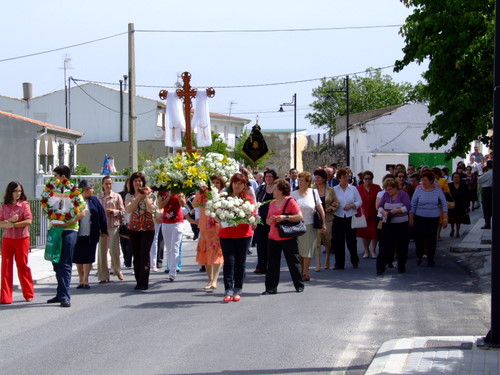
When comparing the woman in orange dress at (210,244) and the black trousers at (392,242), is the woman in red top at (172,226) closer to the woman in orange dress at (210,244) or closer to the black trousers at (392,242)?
the woman in orange dress at (210,244)

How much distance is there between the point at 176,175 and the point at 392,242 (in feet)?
14.4

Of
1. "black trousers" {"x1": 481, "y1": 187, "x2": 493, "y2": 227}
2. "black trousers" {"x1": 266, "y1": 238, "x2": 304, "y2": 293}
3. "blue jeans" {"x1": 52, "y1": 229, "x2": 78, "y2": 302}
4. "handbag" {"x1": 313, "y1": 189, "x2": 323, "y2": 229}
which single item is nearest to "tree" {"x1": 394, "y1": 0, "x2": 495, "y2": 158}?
"black trousers" {"x1": 481, "y1": 187, "x2": 493, "y2": 227}

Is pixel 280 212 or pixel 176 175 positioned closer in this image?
pixel 280 212

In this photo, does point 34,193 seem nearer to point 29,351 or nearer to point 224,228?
point 224,228

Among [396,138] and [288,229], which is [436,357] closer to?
[288,229]

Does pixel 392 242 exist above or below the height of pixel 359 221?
below

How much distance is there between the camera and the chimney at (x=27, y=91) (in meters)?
64.4

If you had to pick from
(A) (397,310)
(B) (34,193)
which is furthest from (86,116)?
(A) (397,310)

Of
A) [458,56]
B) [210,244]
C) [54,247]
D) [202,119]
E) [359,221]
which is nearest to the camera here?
[54,247]

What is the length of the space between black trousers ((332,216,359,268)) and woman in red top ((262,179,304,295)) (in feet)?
9.79

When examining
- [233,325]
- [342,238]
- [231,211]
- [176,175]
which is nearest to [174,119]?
[342,238]

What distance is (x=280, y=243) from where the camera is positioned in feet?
39.6

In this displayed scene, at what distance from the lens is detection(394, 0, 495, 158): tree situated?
17.2m

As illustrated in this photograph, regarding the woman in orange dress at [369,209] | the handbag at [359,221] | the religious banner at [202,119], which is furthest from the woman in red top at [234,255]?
the religious banner at [202,119]
